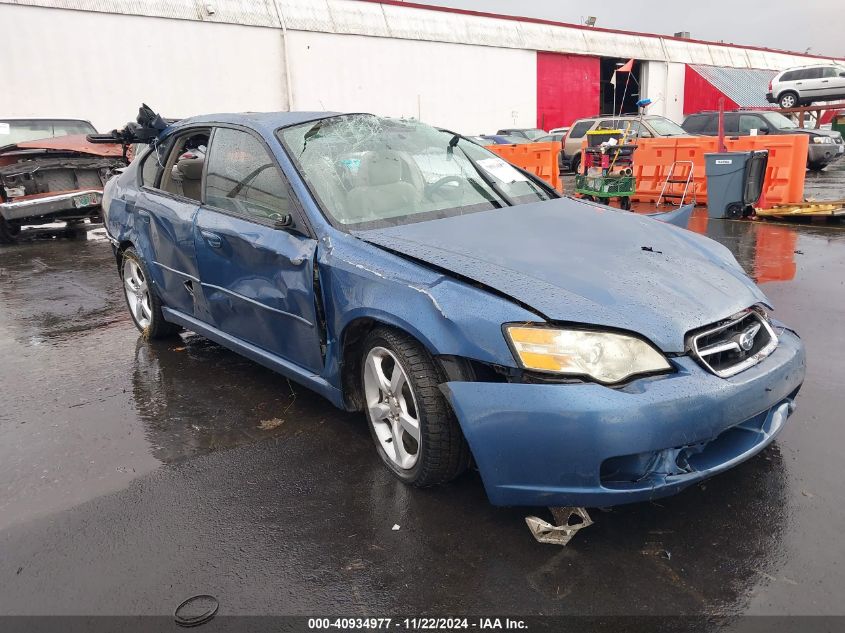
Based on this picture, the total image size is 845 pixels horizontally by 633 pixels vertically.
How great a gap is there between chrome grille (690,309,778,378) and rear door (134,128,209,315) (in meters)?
2.84

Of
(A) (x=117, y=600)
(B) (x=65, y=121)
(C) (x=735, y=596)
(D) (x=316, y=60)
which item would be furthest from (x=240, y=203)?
(D) (x=316, y=60)

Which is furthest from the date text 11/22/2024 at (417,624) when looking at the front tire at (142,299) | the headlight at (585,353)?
the front tire at (142,299)

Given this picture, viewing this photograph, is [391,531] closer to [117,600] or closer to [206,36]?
[117,600]

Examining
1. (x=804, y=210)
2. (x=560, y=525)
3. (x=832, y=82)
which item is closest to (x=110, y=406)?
(x=560, y=525)

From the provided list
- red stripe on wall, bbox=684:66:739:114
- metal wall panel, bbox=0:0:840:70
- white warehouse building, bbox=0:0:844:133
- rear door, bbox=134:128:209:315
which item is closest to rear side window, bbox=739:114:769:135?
white warehouse building, bbox=0:0:844:133

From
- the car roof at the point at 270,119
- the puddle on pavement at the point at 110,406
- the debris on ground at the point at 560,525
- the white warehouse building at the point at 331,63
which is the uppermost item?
the white warehouse building at the point at 331,63

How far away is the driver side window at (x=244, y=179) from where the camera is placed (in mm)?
3434

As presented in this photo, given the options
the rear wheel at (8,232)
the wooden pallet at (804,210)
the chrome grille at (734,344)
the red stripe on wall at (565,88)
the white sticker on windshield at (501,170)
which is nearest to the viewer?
the chrome grille at (734,344)

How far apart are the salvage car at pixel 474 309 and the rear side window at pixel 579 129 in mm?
16076

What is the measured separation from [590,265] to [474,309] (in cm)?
61

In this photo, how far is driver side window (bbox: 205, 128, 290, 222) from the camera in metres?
3.43

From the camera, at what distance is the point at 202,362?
4.66m

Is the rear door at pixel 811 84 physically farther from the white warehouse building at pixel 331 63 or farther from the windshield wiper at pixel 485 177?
the windshield wiper at pixel 485 177

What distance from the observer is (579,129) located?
1928 centimetres
